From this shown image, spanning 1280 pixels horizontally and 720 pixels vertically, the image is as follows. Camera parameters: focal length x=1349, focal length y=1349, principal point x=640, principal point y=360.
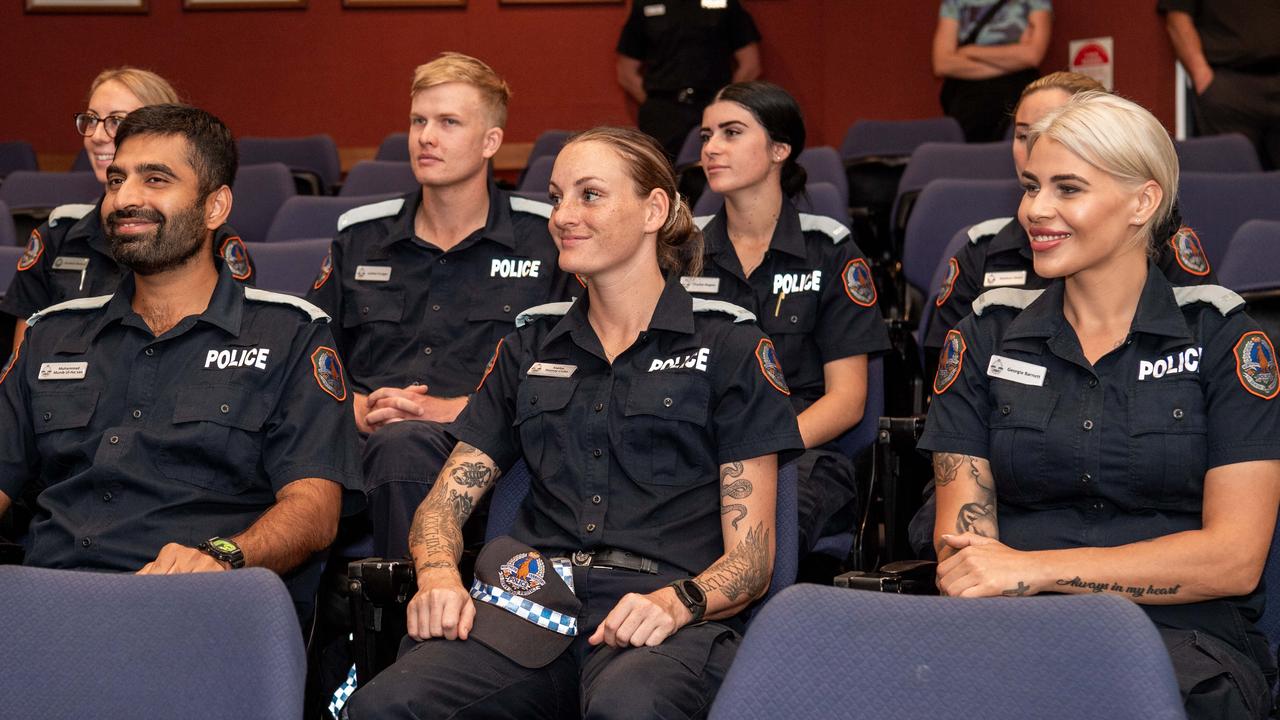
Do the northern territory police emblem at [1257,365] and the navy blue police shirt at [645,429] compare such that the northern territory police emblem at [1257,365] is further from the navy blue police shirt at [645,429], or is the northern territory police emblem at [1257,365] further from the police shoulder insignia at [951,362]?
the navy blue police shirt at [645,429]

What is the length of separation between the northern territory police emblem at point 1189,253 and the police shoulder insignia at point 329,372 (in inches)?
69.1

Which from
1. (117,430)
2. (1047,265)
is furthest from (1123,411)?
(117,430)

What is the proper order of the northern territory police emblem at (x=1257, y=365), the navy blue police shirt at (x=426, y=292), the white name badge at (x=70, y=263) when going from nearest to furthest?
the northern territory police emblem at (x=1257, y=365) → the navy blue police shirt at (x=426, y=292) → the white name badge at (x=70, y=263)

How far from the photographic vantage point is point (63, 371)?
253 centimetres

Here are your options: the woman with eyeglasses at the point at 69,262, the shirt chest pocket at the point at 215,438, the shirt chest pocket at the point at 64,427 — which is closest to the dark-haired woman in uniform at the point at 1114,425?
the shirt chest pocket at the point at 215,438

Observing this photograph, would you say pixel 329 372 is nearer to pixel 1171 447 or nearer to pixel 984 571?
pixel 984 571

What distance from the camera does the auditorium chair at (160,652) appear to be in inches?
60.2

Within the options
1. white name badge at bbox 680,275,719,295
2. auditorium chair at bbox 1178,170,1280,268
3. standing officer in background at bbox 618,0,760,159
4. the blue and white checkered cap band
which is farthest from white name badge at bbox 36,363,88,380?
standing officer in background at bbox 618,0,760,159

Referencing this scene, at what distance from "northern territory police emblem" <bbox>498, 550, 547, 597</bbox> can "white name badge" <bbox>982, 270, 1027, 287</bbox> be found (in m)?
1.60

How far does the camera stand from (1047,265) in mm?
2203

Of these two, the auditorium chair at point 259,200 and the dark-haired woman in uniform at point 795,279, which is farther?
the auditorium chair at point 259,200

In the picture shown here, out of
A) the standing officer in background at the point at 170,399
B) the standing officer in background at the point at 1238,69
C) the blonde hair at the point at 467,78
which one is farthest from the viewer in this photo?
the standing officer in background at the point at 1238,69

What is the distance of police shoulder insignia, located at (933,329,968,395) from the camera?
7.57 feet

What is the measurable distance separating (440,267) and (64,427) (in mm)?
1184
